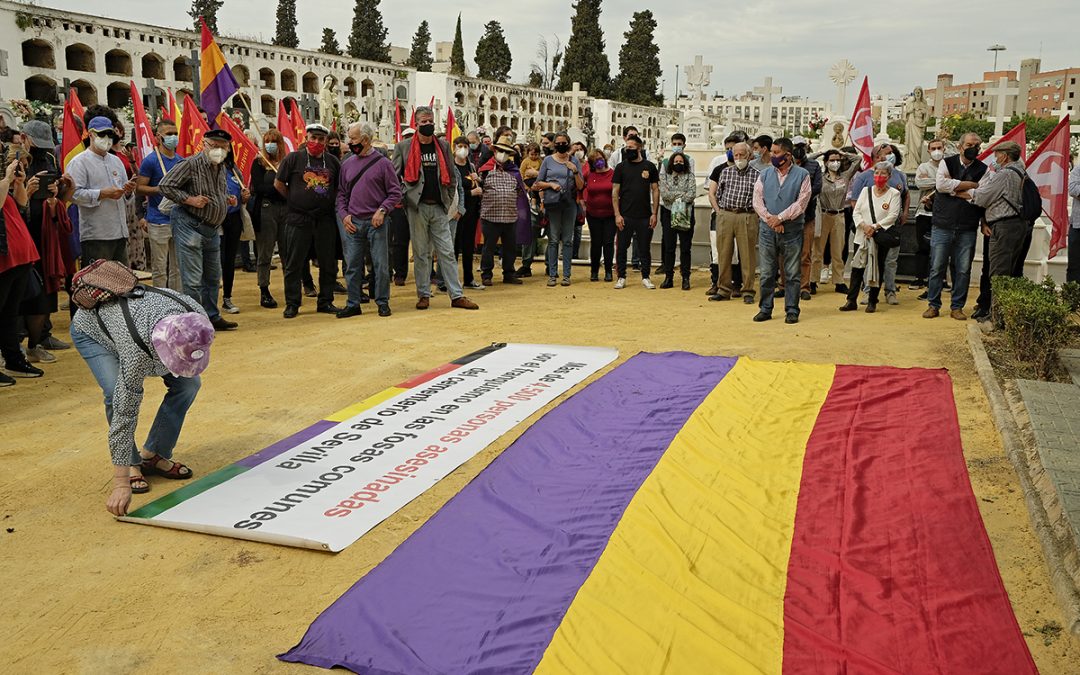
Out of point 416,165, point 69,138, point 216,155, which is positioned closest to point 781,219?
point 416,165

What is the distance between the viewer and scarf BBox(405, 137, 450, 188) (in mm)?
9555

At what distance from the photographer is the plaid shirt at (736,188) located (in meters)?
9.86

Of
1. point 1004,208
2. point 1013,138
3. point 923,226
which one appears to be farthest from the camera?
point 923,226

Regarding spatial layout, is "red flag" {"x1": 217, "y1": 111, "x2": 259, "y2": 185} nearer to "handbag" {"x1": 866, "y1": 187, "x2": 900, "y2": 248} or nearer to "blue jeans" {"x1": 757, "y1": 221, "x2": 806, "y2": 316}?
"blue jeans" {"x1": 757, "y1": 221, "x2": 806, "y2": 316}

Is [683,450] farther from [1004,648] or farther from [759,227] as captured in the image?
[759,227]

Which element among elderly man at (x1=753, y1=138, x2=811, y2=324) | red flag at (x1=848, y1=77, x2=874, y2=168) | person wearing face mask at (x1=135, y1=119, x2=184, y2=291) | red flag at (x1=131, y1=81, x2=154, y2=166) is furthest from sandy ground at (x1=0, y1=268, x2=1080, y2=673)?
red flag at (x1=131, y1=81, x2=154, y2=166)

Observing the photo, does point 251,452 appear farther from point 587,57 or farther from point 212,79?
point 587,57

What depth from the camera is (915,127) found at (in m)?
20.5

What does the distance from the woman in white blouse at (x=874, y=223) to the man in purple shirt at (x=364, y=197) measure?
4883mm

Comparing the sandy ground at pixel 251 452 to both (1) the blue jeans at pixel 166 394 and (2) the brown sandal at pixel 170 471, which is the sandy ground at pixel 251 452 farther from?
(1) the blue jeans at pixel 166 394

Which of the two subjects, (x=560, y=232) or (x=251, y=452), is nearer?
(x=251, y=452)

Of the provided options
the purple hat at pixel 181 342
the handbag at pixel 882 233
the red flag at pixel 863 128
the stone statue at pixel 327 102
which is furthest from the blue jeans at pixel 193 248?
the stone statue at pixel 327 102

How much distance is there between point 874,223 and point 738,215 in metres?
1.44

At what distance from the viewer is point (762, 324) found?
9023 mm
